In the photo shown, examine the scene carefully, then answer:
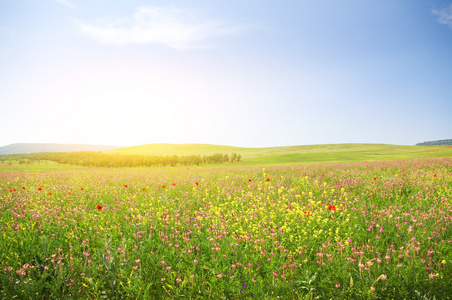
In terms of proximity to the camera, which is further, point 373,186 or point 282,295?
point 373,186

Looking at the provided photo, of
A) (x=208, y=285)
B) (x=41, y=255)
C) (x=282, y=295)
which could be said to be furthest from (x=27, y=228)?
(x=282, y=295)

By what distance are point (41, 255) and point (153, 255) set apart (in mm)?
1680

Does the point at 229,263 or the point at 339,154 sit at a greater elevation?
the point at 229,263

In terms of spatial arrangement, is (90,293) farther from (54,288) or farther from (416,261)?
(416,261)

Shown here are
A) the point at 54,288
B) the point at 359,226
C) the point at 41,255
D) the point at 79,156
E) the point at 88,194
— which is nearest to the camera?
the point at 54,288

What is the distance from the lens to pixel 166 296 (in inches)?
118

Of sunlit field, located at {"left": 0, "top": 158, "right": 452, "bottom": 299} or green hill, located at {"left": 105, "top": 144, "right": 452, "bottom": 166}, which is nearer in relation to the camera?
sunlit field, located at {"left": 0, "top": 158, "right": 452, "bottom": 299}

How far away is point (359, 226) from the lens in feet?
15.7

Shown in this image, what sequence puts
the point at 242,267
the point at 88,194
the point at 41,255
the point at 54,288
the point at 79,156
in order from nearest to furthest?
1. the point at 54,288
2. the point at 242,267
3. the point at 41,255
4. the point at 88,194
5. the point at 79,156

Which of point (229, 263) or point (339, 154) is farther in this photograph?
point (339, 154)

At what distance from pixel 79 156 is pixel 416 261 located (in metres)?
59.6

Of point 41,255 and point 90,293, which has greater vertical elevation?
point 41,255

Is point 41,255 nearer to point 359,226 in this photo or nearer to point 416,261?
point 416,261

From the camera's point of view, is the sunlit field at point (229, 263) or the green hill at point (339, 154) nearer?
the sunlit field at point (229, 263)
